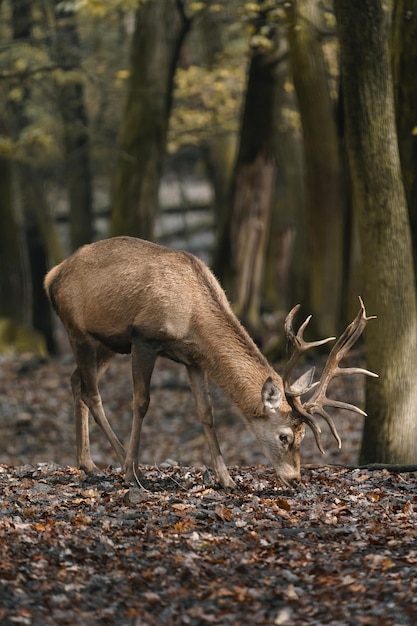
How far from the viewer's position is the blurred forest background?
466 inches

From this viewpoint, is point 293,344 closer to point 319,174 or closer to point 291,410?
point 291,410

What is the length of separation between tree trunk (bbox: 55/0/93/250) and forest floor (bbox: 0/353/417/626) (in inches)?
609

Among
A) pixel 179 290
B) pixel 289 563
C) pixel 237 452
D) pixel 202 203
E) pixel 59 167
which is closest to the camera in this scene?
pixel 289 563

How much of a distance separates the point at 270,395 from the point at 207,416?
33.0 inches

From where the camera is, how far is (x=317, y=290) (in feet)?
64.2

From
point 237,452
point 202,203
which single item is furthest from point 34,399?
point 202,203

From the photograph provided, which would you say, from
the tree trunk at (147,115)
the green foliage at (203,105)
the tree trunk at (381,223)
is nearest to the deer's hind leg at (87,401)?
the tree trunk at (381,223)

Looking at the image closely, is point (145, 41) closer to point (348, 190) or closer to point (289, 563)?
point (348, 190)

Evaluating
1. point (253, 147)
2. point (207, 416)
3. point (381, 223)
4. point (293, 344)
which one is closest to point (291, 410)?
point (293, 344)

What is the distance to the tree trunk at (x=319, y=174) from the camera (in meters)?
18.1

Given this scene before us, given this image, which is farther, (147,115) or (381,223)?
(147,115)

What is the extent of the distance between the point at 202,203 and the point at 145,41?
25.9 metres

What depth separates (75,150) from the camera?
26953 mm

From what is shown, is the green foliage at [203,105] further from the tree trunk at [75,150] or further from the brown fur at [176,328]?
the brown fur at [176,328]
